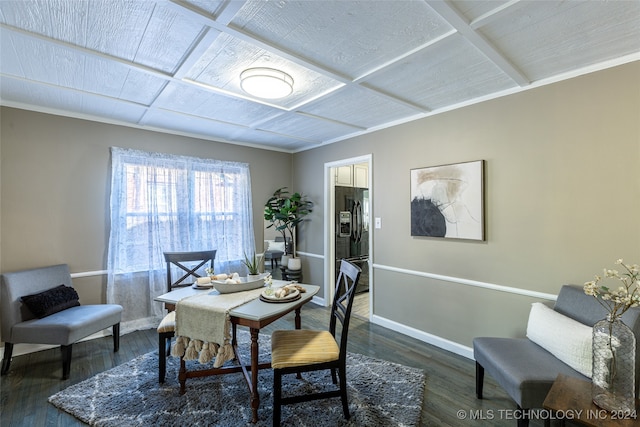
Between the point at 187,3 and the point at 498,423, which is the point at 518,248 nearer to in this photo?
the point at 498,423

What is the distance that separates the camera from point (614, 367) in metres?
1.35

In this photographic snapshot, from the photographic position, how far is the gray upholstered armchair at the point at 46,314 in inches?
95.9

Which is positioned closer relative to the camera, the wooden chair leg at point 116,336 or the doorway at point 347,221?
the wooden chair leg at point 116,336

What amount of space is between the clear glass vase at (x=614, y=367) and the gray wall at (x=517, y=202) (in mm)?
976

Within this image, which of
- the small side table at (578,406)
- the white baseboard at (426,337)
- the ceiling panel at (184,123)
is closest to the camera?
the small side table at (578,406)

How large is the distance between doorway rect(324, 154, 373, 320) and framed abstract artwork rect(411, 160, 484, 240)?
2.95ft

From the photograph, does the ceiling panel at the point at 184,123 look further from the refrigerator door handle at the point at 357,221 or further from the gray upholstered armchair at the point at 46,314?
the refrigerator door handle at the point at 357,221

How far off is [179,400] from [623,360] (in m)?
2.71

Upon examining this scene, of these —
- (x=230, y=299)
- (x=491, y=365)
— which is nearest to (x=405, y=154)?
(x=491, y=365)

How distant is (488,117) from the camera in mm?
2668

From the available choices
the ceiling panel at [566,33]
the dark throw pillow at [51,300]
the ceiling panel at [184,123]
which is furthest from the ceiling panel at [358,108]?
the dark throw pillow at [51,300]

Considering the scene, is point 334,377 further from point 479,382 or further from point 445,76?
point 445,76

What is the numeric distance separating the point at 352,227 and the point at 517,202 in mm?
2611

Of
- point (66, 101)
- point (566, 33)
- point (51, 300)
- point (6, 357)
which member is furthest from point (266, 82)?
point (6, 357)
